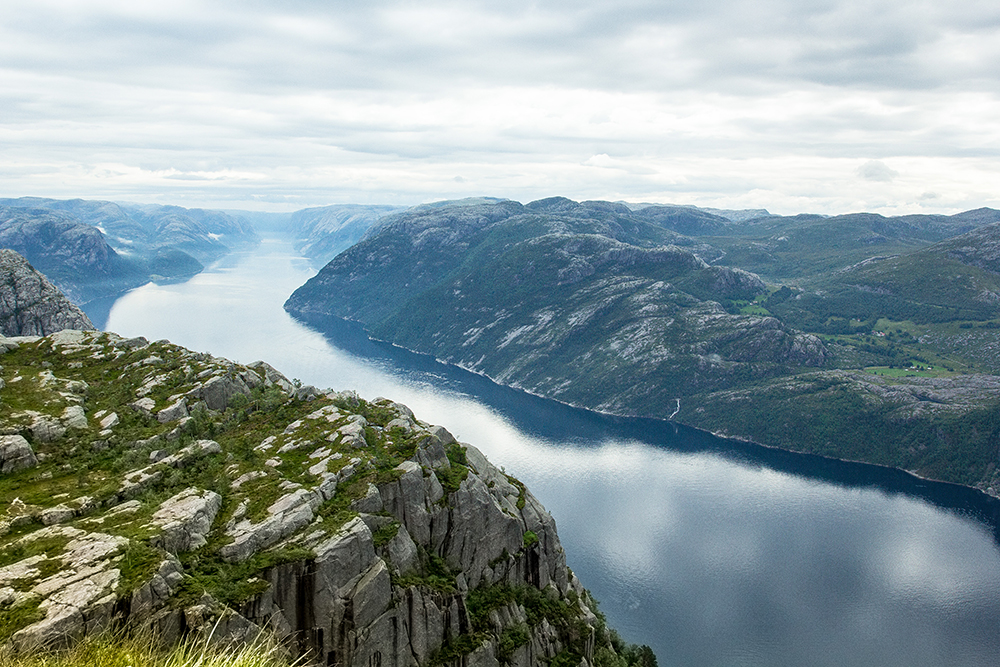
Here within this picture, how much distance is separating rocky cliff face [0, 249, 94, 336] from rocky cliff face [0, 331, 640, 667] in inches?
2338

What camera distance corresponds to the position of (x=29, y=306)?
11119cm

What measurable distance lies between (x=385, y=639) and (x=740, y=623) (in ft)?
335

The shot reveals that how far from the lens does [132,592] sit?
2741 cm

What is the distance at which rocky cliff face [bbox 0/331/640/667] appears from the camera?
95.4ft

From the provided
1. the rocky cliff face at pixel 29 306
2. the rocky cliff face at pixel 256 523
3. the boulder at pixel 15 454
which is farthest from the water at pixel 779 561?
the rocky cliff face at pixel 29 306

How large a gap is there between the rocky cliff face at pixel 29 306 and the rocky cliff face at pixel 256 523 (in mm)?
59386

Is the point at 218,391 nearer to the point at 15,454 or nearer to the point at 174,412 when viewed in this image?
the point at 174,412

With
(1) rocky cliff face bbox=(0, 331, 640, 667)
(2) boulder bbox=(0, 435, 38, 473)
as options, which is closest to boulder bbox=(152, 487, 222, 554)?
(1) rocky cliff face bbox=(0, 331, 640, 667)

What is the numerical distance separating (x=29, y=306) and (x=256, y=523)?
10764cm

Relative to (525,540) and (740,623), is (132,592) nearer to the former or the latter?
(525,540)

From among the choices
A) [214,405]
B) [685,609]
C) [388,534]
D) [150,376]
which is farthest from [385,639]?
[685,609]

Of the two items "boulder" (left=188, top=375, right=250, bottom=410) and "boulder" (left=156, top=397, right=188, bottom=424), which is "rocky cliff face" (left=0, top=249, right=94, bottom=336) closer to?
"boulder" (left=188, top=375, right=250, bottom=410)

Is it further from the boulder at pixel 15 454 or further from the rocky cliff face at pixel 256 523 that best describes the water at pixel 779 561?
the boulder at pixel 15 454

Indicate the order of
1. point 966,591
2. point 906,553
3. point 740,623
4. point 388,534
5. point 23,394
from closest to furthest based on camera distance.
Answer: point 388,534 < point 23,394 < point 740,623 < point 966,591 < point 906,553
